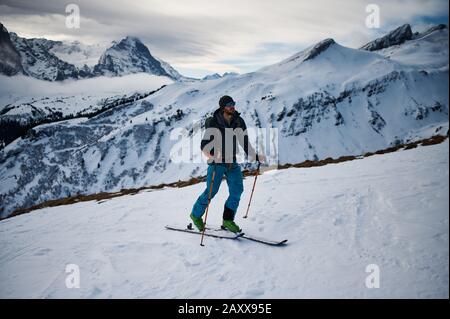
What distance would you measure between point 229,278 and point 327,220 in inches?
130

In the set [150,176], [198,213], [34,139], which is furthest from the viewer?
[34,139]

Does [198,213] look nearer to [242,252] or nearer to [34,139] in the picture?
[242,252]

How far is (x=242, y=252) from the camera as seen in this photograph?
7.23 m

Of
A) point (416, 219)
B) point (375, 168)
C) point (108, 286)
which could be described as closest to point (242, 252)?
point (108, 286)

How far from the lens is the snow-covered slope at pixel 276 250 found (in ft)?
18.1

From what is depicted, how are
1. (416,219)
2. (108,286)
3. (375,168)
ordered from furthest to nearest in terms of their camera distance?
(375,168) → (416,219) → (108,286)

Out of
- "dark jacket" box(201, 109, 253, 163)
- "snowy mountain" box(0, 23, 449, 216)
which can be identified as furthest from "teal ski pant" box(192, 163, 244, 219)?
"snowy mountain" box(0, 23, 449, 216)

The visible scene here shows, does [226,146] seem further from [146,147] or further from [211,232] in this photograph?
[146,147]

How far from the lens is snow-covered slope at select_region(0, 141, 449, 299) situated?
18.1 feet

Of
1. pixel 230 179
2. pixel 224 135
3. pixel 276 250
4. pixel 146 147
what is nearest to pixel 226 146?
pixel 224 135

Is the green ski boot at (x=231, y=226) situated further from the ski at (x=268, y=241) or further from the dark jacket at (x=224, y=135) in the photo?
the dark jacket at (x=224, y=135)

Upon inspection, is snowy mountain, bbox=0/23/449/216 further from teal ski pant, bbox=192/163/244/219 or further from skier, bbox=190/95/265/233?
skier, bbox=190/95/265/233

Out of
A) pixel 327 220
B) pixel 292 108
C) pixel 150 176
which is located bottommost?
pixel 150 176
